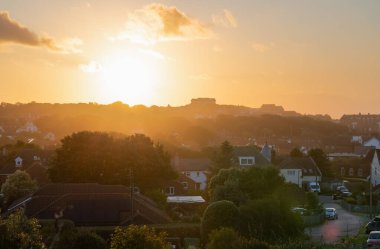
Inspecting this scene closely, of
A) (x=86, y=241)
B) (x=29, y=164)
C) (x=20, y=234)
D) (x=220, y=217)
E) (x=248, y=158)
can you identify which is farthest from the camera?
(x=248, y=158)

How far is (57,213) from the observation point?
115 feet

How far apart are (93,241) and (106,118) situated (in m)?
135

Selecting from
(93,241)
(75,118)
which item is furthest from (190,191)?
(75,118)

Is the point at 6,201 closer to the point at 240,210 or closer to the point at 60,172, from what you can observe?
the point at 60,172

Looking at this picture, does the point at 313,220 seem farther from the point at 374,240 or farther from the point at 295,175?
the point at 295,175

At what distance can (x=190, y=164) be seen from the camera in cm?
7550

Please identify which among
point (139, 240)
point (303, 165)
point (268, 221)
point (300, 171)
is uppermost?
point (303, 165)

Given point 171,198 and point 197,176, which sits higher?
point 197,176

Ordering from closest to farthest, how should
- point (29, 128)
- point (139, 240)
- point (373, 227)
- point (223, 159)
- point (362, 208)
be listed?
1. point (139, 240)
2. point (373, 227)
3. point (362, 208)
4. point (223, 159)
5. point (29, 128)

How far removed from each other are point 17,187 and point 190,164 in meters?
32.9

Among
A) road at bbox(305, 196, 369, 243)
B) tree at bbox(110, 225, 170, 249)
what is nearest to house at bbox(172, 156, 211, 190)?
road at bbox(305, 196, 369, 243)

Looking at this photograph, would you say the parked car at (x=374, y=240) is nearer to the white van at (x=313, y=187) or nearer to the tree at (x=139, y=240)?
the tree at (x=139, y=240)

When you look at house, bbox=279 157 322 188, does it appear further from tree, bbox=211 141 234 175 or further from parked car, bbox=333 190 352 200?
tree, bbox=211 141 234 175

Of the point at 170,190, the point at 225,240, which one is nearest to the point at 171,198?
the point at 170,190
